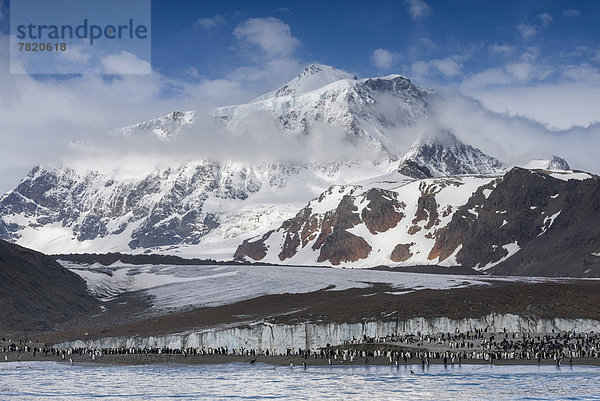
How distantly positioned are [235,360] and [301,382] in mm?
32939

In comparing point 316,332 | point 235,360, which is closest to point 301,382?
point 235,360

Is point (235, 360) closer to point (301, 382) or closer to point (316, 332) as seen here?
point (316, 332)

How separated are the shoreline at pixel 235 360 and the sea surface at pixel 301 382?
153 inches

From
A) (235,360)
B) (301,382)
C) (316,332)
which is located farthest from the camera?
(316,332)

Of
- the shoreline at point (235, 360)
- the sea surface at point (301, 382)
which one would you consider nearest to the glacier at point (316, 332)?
the shoreline at point (235, 360)

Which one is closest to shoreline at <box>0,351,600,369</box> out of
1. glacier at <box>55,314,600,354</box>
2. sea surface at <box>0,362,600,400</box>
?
sea surface at <box>0,362,600,400</box>

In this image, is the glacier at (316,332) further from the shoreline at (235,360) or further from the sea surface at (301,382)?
the sea surface at (301,382)

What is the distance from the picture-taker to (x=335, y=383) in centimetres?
9819

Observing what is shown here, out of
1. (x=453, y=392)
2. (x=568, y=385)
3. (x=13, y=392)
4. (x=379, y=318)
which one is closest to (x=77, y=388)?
(x=13, y=392)

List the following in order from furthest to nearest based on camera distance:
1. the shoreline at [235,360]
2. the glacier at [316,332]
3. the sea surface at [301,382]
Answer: the glacier at [316,332]
the shoreline at [235,360]
the sea surface at [301,382]

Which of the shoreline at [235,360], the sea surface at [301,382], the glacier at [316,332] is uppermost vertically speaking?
the glacier at [316,332]

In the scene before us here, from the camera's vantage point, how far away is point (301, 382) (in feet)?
327

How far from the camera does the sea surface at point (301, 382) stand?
8750cm

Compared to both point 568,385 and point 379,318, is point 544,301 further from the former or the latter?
point 568,385
